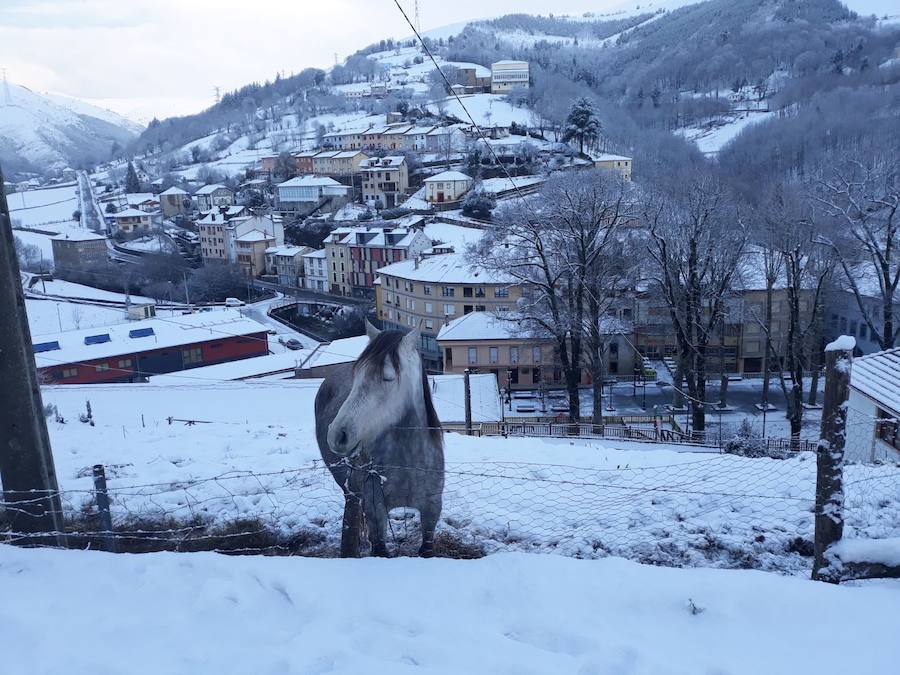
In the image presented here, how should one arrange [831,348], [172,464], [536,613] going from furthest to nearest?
[172,464] < [831,348] < [536,613]

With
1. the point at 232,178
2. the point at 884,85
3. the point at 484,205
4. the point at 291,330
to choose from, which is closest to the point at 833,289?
the point at 291,330

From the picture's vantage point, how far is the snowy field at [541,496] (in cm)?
498

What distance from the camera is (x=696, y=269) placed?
19578 mm

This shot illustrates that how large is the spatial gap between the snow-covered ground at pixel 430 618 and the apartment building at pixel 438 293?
3133 centimetres

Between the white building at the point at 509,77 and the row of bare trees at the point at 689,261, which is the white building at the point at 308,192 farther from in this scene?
the row of bare trees at the point at 689,261

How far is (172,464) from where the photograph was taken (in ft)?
24.9

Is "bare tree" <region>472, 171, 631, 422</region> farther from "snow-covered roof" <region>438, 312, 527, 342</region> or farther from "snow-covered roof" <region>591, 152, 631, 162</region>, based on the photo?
"snow-covered roof" <region>591, 152, 631, 162</region>

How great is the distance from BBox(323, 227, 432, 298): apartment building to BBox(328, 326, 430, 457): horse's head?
154 ft

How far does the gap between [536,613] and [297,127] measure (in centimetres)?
15153

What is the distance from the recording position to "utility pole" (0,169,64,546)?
4656 mm

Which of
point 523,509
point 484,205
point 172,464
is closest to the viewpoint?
point 523,509

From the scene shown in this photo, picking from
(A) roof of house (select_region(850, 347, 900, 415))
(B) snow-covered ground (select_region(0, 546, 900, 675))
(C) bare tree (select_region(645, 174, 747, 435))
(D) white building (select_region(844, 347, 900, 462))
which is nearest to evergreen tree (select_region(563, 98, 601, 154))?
(C) bare tree (select_region(645, 174, 747, 435))

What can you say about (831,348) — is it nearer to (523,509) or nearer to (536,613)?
(536,613)

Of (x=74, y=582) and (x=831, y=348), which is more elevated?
(x=831, y=348)
